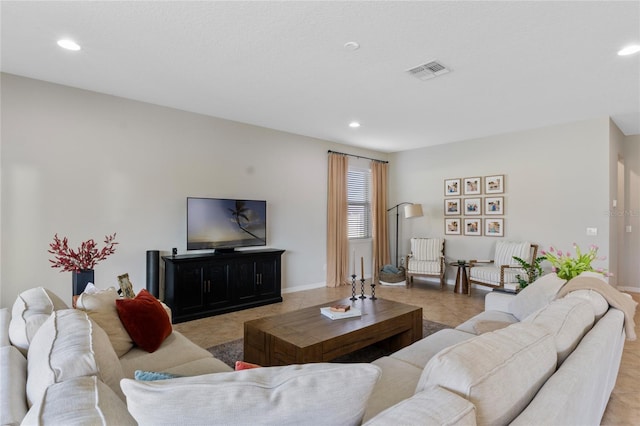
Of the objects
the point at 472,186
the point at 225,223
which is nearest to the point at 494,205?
the point at 472,186

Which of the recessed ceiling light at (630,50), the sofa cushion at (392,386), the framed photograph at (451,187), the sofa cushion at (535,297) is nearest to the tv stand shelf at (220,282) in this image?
the sofa cushion at (392,386)

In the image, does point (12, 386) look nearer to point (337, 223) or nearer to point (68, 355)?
point (68, 355)

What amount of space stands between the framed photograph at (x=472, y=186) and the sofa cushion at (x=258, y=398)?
579 cm

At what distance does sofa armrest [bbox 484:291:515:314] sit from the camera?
2.83 meters

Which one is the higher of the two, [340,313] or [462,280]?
[340,313]

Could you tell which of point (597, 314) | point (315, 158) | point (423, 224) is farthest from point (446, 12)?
point (423, 224)

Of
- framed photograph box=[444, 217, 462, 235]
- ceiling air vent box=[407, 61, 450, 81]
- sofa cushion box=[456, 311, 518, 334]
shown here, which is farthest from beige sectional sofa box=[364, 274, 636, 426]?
framed photograph box=[444, 217, 462, 235]

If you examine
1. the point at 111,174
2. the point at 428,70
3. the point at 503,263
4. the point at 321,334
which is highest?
the point at 428,70

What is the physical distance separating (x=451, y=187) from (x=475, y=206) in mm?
570

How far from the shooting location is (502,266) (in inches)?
190

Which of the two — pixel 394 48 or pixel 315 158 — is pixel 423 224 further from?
pixel 394 48

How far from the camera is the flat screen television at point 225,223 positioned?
4434 millimetres

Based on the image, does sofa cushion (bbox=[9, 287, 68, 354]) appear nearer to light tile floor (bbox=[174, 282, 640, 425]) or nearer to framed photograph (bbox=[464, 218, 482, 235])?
light tile floor (bbox=[174, 282, 640, 425])

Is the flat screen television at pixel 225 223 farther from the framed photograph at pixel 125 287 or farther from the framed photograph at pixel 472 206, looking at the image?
the framed photograph at pixel 472 206
